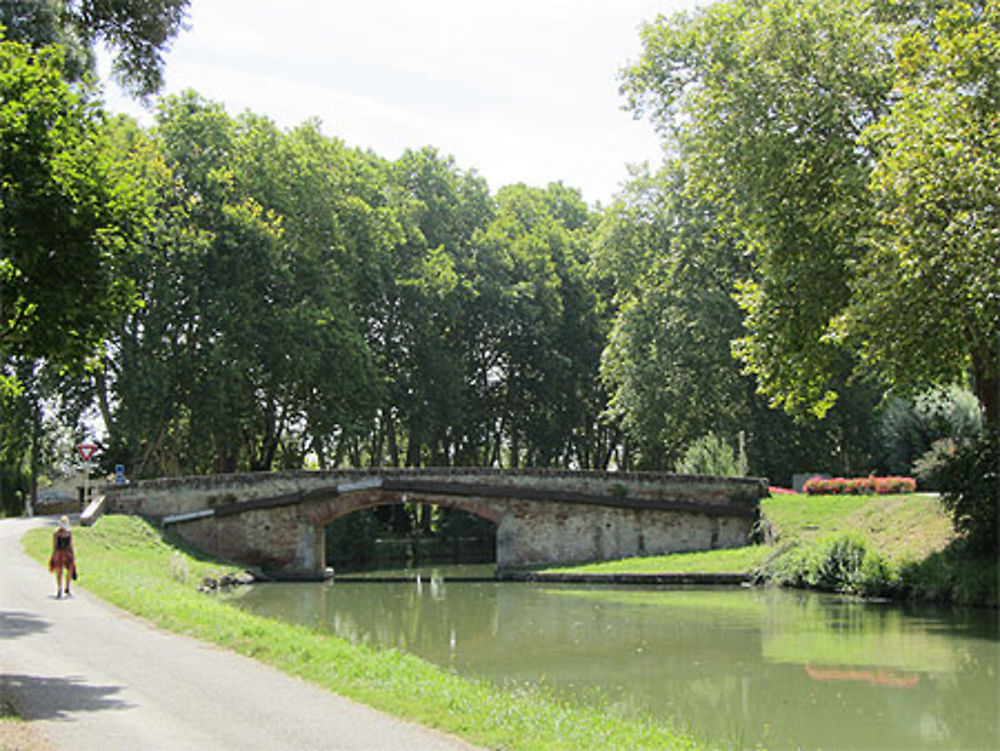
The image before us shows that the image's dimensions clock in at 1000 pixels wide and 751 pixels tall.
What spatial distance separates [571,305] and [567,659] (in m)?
37.1

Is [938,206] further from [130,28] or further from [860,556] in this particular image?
[130,28]

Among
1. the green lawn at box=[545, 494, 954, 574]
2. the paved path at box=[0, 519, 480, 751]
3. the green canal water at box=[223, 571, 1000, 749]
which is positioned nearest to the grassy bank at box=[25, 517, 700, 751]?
the paved path at box=[0, 519, 480, 751]

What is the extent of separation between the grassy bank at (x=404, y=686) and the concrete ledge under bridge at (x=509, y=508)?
14594mm

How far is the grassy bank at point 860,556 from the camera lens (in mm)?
22641

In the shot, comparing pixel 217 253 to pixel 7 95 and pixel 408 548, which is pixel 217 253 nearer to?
pixel 408 548

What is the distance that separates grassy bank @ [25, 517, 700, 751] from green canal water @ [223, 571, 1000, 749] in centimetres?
161

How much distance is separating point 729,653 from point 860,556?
1000cm

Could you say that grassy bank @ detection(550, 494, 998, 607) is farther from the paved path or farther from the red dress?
the red dress

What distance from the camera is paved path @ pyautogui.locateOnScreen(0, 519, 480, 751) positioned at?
8086 millimetres

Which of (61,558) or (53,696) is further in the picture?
(61,558)

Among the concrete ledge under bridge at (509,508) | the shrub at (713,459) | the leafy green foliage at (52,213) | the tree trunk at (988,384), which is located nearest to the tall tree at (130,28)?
the leafy green foliage at (52,213)

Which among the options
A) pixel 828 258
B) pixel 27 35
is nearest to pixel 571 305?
pixel 828 258

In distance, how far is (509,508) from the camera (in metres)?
35.8

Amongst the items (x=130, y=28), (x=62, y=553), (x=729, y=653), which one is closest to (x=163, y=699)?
(x=130, y=28)
